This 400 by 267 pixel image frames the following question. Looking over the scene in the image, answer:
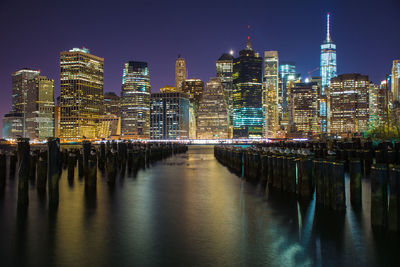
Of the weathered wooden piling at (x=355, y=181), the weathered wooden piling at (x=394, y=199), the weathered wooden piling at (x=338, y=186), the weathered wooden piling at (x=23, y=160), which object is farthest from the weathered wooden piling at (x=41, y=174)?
the weathered wooden piling at (x=394, y=199)

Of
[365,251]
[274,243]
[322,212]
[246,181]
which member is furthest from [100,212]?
[246,181]

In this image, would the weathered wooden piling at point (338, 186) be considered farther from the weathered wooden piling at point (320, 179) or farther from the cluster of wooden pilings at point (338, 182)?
the weathered wooden piling at point (320, 179)

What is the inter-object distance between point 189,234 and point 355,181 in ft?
22.2

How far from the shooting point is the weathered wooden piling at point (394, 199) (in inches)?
352

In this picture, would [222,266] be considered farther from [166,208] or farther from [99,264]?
[166,208]

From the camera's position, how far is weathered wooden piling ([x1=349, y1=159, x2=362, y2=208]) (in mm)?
12062

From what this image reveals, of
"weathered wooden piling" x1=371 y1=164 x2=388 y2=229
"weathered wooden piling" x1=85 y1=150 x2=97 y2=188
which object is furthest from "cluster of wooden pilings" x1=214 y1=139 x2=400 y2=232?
"weathered wooden piling" x1=85 y1=150 x2=97 y2=188

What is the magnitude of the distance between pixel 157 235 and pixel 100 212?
4.15 m

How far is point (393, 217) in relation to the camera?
9.14m

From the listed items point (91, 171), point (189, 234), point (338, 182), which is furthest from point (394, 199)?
point (91, 171)

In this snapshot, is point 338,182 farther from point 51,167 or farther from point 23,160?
point 23,160

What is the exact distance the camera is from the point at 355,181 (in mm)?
12484

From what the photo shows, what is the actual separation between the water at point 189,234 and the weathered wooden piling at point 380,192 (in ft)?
1.79

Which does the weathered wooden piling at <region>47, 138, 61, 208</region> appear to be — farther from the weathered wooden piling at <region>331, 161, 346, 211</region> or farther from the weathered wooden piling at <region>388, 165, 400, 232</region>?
the weathered wooden piling at <region>388, 165, 400, 232</region>
